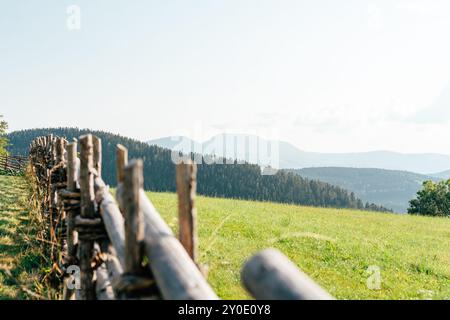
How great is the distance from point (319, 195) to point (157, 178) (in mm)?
45813

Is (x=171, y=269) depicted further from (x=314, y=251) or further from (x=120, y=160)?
(x=314, y=251)

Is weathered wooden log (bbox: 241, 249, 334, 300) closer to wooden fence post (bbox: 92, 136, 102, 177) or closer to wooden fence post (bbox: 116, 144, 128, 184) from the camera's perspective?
wooden fence post (bbox: 116, 144, 128, 184)

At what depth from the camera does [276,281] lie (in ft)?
7.08

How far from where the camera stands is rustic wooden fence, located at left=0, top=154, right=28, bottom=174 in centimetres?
3706

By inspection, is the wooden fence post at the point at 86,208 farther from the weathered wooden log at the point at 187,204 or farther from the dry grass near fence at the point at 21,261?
the weathered wooden log at the point at 187,204

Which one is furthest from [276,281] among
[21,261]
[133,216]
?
[21,261]

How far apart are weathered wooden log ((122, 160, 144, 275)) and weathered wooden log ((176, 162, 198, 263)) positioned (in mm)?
270

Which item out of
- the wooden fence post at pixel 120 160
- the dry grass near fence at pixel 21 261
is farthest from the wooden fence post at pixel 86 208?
the wooden fence post at pixel 120 160

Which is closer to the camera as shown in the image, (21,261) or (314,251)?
(21,261)

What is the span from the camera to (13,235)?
415 inches

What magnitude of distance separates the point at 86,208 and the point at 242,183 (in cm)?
11460

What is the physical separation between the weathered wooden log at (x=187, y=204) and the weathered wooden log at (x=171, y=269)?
0.49 ft

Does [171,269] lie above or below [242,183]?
above
